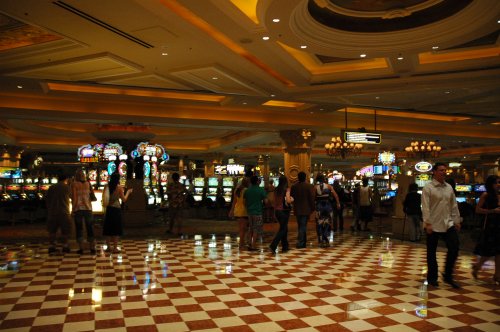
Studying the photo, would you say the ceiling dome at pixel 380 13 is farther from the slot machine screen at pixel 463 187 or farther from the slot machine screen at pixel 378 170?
the slot machine screen at pixel 378 170

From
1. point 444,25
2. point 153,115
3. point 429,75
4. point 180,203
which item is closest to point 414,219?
point 429,75

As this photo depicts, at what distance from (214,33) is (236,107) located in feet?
20.3

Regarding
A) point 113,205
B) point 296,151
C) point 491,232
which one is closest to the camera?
point 491,232

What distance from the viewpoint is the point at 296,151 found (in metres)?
13.7

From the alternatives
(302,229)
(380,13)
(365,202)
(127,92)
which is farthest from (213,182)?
(380,13)

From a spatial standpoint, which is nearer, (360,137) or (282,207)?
(282,207)

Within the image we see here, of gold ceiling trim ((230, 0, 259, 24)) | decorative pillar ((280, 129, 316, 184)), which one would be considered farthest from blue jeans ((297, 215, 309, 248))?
decorative pillar ((280, 129, 316, 184))

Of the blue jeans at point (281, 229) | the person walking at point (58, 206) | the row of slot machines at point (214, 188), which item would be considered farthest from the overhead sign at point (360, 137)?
the person walking at point (58, 206)

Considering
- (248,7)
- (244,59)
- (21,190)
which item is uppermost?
(248,7)

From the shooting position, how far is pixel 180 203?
1003cm

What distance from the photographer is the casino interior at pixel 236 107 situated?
13.8ft

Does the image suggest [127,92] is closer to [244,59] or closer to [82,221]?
[82,221]

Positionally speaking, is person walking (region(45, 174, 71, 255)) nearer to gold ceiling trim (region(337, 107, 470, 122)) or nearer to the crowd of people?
the crowd of people

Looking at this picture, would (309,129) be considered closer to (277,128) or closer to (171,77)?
(277,128)
